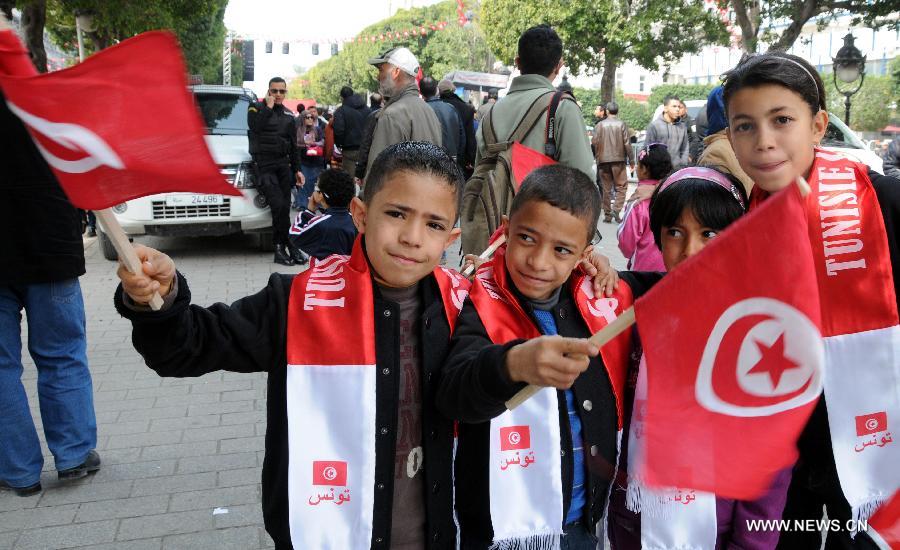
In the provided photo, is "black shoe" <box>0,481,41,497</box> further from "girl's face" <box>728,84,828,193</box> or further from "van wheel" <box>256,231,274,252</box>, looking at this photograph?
"van wheel" <box>256,231,274,252</box>

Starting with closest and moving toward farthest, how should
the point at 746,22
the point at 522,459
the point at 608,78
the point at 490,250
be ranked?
the point at 522,459 → the point at 490,250 → the point at 746,22 → the point at 608,78

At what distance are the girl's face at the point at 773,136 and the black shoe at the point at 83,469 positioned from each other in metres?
3.27

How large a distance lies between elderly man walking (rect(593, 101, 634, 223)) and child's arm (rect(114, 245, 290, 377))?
445 inches

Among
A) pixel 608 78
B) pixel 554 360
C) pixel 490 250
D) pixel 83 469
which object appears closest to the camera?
pixel 554 360

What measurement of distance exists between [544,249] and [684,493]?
716mm

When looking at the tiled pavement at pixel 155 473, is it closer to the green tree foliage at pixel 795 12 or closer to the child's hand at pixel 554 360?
the child's hand at pixel 554 360

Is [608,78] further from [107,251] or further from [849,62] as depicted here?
[107,251]

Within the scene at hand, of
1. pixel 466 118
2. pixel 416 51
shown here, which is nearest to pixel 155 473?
pixel 466 118

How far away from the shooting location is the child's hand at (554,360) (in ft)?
4.84

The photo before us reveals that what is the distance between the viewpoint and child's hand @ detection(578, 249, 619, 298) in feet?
7.11

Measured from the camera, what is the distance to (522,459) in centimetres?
204

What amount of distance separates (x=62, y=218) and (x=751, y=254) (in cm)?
308

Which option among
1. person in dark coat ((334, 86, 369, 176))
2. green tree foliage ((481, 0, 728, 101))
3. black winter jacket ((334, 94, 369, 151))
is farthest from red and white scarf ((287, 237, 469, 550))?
green tree foliage ((481, 0, 728, 101))

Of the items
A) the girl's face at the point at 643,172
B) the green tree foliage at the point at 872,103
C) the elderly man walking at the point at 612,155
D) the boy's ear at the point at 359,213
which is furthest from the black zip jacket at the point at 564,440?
the green tree foliage at the point at 872,103
